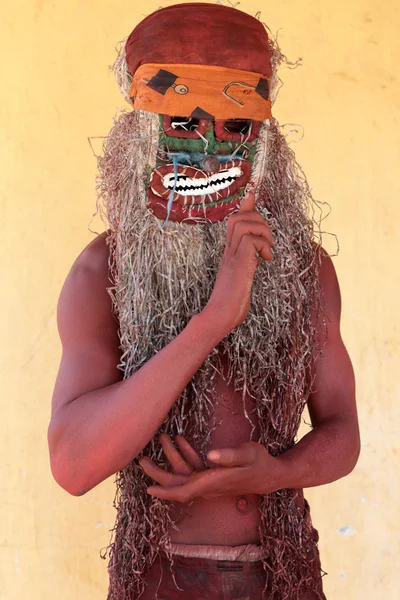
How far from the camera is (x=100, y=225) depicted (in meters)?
3.12

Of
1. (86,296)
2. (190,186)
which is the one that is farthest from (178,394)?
(190,186)

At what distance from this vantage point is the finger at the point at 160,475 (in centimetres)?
168

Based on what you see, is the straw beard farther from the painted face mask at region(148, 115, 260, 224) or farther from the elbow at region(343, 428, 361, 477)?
the elbow at region(343, 428, 361, 477)

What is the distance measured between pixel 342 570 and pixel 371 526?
0.63 feet

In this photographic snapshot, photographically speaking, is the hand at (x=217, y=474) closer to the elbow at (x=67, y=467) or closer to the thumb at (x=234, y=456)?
the thumb at (x=234, y=456)

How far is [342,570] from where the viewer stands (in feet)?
10.2

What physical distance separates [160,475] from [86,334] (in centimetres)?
35

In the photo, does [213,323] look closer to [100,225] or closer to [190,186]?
[190,186]

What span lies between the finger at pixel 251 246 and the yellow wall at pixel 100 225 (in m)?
1.49

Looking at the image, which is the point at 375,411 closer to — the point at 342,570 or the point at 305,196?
the point at 342,570

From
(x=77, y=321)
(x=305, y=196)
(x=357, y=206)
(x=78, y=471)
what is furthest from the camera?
(x=357, y=206)

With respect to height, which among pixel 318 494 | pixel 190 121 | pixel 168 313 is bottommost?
pixel 318 494

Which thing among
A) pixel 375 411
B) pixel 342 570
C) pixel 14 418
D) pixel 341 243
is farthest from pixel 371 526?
pixel 14 418

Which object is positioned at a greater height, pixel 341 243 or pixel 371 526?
pixel 341 243
